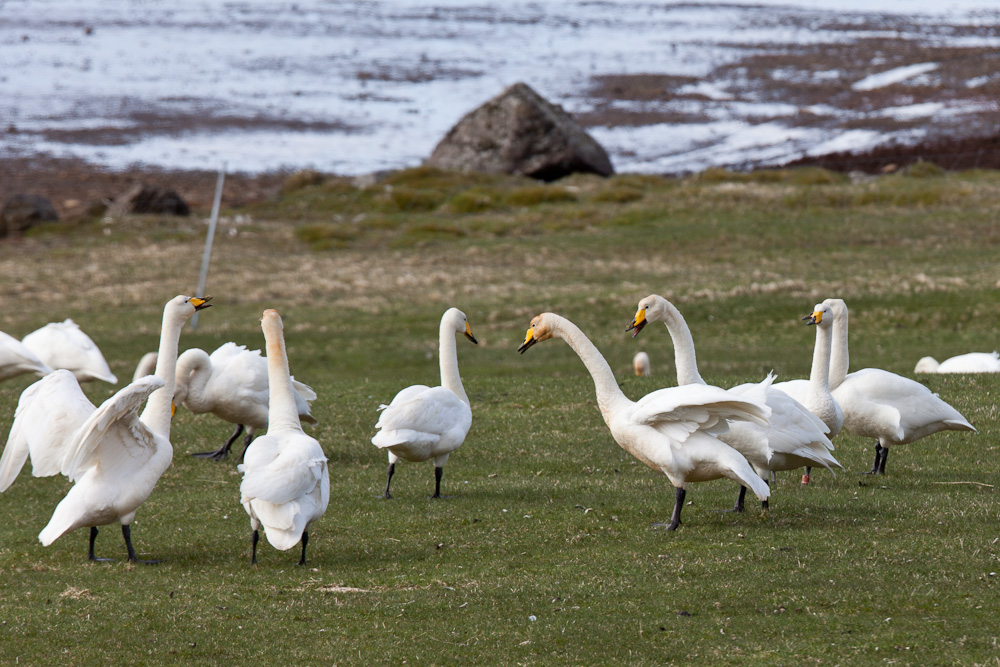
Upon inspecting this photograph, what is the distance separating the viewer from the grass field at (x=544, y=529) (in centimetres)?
691

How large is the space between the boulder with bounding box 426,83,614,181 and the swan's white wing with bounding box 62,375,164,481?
4959 centimetres

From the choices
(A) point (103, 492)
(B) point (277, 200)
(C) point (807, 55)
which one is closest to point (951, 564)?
(A) point (103, 492)

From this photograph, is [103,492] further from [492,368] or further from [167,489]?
[492,368]

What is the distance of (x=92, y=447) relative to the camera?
8344mm

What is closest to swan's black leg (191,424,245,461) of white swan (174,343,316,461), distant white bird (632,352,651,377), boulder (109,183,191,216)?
white swan (174,343,316,461)

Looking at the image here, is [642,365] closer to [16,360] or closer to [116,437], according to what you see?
[16,360]

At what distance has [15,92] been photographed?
97.5 metres

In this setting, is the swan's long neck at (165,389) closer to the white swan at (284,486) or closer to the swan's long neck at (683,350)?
the white swan at (284,486)

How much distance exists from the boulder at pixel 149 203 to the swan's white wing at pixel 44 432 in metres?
42.6

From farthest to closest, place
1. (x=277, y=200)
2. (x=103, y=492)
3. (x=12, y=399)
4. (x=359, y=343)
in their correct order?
(x=277, y=200) → (x=359, y=343) → (x=12, y=399) → (x=103, y=492)

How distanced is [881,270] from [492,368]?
14.1m

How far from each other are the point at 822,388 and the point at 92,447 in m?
7.12

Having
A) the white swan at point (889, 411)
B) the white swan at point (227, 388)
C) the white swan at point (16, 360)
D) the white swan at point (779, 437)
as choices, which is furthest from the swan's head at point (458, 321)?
the white swan at point (16, 360)

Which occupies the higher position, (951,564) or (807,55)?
(807,55)
